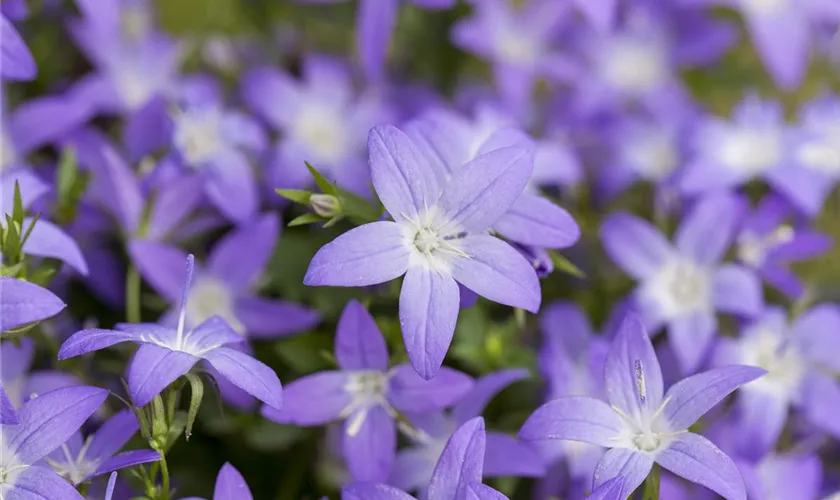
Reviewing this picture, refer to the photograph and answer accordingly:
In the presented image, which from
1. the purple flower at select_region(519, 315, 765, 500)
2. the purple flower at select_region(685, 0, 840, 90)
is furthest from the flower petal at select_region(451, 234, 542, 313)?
the purple flower at select_region(685, 0, 840, 90)

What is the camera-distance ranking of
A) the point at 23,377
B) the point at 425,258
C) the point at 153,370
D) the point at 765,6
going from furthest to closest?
the point at 765,6 → the point at 23,377 → the point at 425,258 → the point at 153,370

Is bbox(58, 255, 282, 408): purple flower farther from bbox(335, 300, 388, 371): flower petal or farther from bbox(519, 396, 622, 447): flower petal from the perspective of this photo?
→ bbox(519, 396, 622, 447): flower petal

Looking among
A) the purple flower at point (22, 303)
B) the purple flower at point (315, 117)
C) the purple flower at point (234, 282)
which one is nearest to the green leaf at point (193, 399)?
the purple flower at point (22, 303)

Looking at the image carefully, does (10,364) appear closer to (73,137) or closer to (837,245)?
(73,137)

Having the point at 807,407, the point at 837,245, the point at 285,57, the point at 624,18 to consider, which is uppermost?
the point at 624,18

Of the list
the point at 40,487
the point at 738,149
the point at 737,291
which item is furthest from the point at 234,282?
the point at 738,149

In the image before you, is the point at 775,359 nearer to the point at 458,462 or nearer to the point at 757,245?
the point at 757,245

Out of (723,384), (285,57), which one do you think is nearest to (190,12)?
(285,57)

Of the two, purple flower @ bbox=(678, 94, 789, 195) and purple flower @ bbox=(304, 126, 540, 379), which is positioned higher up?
purple flower @ bbox=(304, 126, 540, 379)
